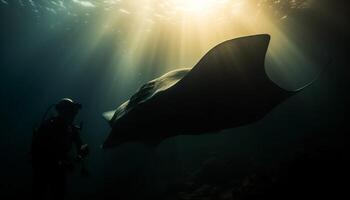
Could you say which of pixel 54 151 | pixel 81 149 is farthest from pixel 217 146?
pixel 54 151

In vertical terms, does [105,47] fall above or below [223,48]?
above

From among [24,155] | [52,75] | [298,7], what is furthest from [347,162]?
[52,75]

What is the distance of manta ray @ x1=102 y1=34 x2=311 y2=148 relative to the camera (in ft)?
10.7

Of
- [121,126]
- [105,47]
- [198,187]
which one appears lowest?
[198,187]

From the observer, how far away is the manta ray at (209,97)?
3258mm

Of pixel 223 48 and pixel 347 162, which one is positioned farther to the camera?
pixel 347 162

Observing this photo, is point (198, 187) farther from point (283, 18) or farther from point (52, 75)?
point (52, 75)

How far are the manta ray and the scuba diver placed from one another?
1512mm

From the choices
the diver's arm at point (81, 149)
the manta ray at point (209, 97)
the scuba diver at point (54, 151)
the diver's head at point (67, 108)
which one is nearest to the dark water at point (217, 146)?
the manta ray at point (209, 97)

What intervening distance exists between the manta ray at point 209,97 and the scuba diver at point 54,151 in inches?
59.5

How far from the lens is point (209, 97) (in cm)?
375

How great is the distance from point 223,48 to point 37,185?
4.53 metres

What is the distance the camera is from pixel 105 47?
3522 centimetres

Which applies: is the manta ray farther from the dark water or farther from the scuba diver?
the dark water
